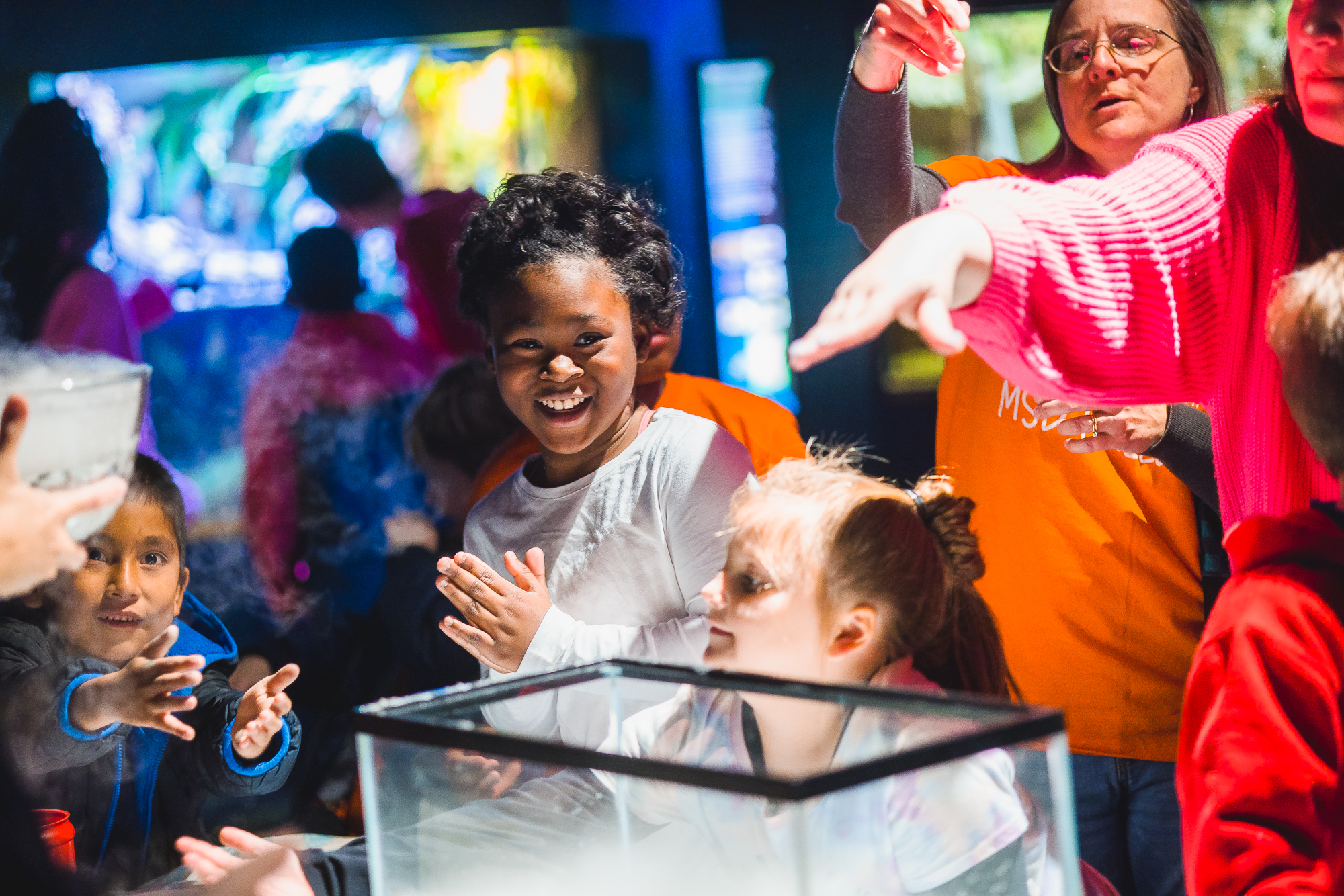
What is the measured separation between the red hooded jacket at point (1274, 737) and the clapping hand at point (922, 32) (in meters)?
0.60

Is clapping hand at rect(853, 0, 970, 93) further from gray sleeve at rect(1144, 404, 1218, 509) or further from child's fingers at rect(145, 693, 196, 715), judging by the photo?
child's fingers at rect(145, 693, 196, 715)

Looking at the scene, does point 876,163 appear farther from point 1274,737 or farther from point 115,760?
point 115,760

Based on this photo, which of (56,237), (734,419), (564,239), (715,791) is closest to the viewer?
(715,791)

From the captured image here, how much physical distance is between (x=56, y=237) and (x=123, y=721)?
5.02 ft

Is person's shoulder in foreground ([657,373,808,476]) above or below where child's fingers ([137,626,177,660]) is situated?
above

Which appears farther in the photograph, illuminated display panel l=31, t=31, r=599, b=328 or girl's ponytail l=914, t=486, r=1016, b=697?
illuminated display panel l=31, t=31, r=599, b=328

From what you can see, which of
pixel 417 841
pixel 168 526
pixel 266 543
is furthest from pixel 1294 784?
pixel 266 543

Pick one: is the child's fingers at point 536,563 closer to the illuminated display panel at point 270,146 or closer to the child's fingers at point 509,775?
the child's fingers at point 509,775

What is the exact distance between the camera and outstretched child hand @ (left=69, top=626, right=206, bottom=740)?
4.83 ft

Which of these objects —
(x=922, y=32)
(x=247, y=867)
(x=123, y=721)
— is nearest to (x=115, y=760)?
(x=123, y=721)

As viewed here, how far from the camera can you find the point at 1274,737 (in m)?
0.82

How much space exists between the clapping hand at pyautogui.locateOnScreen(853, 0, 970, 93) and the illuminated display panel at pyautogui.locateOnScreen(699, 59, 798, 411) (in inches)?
118

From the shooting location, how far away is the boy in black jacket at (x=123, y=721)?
1.68m

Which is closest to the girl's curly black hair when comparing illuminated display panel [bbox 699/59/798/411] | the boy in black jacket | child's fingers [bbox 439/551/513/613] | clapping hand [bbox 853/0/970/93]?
child's fingers [bbox 439/551/513/613]
